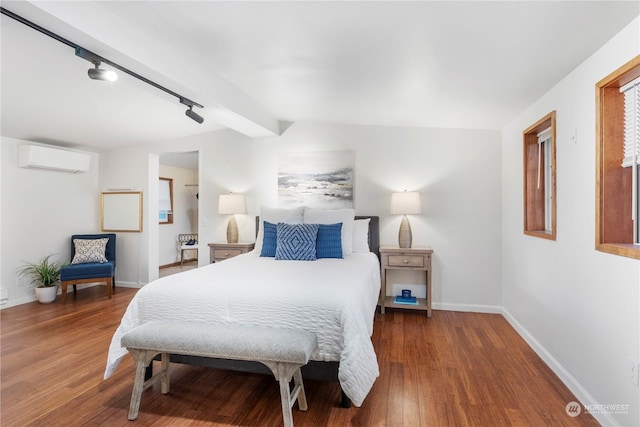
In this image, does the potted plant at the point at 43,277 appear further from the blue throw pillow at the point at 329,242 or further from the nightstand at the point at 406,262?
the nightstand at the point at 406,262

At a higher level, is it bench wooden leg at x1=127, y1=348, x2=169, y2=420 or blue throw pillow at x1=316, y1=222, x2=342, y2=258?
blue throw pillow at x1=316, y1=222, x2=342, y2=258

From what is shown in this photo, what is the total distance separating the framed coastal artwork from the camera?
434 cm

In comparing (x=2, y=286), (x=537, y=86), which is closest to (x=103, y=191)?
(x=2, y=286)

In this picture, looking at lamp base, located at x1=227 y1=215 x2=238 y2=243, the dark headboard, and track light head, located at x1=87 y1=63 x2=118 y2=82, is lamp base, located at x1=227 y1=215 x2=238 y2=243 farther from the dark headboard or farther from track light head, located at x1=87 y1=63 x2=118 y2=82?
track light head, located at x1=87 y1=63 x2=118 y2=82

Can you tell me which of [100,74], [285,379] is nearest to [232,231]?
[100,74]

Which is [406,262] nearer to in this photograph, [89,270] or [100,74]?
[100,74]

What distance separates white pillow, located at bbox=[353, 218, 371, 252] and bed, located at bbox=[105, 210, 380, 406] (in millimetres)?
1275

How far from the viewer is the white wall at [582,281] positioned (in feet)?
5.63

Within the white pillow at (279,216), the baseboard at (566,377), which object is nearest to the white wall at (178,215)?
the white pillow at (279,216)

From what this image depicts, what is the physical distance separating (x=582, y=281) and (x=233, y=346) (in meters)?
2.18

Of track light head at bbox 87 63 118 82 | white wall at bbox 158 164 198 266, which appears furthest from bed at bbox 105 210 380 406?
white wall at bbox 158 164 198 266

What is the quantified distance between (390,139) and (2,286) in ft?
16.9

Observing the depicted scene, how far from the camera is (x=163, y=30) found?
2.21 metres

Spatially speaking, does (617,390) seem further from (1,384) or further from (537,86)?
(1,384)
